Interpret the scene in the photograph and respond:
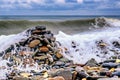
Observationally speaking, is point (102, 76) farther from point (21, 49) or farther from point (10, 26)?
point (10, 26)

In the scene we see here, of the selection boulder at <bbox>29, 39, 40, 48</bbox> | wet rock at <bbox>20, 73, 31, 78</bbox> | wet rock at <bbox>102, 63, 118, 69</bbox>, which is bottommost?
wet rock at <bbox>20, 73, 31, 78</bbox>

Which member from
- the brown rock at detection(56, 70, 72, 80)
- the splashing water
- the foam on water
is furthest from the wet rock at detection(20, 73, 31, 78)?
the splashing water

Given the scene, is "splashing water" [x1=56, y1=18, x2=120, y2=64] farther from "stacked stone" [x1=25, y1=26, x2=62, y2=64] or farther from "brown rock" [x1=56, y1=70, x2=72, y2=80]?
"brown rock" [x1=56, y1=70, x2=72, y2=80]

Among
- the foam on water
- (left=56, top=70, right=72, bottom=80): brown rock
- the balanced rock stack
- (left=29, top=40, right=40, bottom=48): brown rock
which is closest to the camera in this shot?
(left=56, top=70, right=72, bottom=80): brown rock

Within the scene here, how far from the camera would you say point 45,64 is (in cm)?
995

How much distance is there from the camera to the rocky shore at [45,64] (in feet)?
26.5

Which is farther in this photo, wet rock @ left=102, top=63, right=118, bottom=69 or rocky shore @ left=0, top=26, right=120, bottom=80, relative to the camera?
wet rock @ left=102, top=63, right=118, bottom=69

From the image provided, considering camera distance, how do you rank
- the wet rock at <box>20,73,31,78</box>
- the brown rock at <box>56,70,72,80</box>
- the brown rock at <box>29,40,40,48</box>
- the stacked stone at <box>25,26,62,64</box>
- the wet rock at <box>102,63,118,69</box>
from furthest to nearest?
1. the brown rock at <box>29,40,40,48</box>
2. the stacked stone at <box>25,26,62,64</box>
3. the wet rock at <box>102,63,118,69</box>
4. the wet rock at <box>20,73,31,78</box>
5. the brown rock at <box>56,70,72,80</box>

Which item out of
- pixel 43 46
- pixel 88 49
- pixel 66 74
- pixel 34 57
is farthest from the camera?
pixel 88 49

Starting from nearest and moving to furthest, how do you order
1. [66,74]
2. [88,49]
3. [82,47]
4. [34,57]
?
[66,74] → [34,57] → [88,49] → [82,47]

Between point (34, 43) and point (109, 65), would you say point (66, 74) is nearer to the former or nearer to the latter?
point (109, 65)

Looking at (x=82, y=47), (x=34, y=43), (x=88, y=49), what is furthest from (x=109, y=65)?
(x=82, y=47)

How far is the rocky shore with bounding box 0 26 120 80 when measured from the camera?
8078 millimetres

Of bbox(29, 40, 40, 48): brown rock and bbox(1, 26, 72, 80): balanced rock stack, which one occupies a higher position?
bbox(29, 40, 40, 48): brown rock
